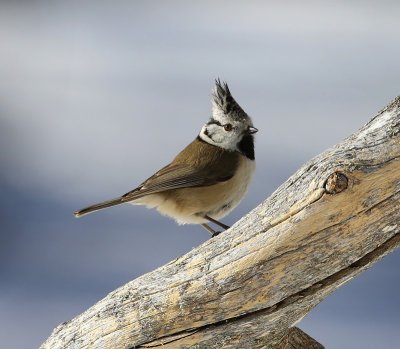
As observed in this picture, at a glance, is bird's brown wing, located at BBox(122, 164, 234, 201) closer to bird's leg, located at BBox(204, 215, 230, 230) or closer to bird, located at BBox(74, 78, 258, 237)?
bird, located at BBox(74, 78, 258, 237)

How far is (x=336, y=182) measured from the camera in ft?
8.83

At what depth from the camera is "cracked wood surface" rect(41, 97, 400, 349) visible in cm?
272

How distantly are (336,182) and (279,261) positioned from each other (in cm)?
41

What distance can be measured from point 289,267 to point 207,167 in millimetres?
1178

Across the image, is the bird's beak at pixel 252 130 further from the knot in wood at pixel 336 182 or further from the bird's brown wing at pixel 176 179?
the knot in wood at pixel 336 182

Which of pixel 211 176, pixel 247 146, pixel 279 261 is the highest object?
pixel 247 146

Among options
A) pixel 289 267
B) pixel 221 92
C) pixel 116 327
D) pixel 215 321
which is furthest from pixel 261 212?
pixel 221 92

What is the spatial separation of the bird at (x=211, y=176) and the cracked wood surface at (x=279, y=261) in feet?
1.99

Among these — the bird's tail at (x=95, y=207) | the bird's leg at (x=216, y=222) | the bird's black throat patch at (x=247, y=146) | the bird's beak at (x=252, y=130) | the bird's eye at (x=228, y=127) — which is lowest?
the bird's leg at (x=216, y=222)

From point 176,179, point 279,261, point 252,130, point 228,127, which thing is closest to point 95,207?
point 176,179

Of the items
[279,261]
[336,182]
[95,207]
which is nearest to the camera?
[336,182]

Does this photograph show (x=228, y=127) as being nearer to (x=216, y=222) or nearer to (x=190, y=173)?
(x=190, y=173)

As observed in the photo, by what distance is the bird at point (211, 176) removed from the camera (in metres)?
3.83

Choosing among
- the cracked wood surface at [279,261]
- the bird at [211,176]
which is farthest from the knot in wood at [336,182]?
the bird at [211,176]
